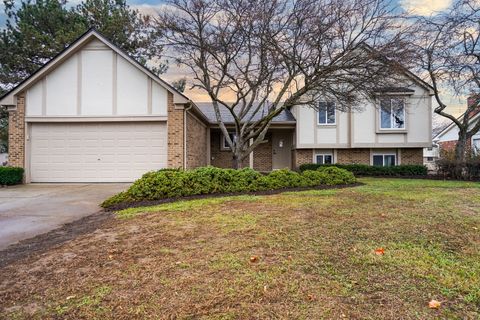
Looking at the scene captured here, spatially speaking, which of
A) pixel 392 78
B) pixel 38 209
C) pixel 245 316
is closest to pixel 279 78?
pixel 392 78

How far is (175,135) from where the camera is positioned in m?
12.6

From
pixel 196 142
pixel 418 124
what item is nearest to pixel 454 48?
pixel 418 124

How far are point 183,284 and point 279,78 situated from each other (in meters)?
11.4

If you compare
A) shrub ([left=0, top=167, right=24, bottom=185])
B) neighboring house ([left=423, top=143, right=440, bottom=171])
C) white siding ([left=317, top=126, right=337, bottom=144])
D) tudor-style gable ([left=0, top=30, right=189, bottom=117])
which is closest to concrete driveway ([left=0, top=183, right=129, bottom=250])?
shrub ([left=0, top=167, right=24, bottom=185])

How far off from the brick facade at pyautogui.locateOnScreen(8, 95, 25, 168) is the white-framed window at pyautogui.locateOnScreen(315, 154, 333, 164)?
1393 cm

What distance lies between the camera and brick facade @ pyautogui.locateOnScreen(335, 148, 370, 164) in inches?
712

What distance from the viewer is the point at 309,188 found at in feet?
32.2

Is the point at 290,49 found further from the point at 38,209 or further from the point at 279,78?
the point at 38,209

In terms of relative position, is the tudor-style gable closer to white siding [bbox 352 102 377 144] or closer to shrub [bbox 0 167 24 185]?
shrub [bbox 0 167 24 185]

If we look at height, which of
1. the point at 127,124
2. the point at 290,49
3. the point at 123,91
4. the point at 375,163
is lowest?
the point at 375,163

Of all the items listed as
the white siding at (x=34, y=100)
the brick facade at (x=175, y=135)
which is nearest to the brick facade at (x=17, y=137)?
the white siding at (x=34, y=100)

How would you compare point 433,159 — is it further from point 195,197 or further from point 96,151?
point 96,151

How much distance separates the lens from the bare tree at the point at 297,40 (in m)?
11.1

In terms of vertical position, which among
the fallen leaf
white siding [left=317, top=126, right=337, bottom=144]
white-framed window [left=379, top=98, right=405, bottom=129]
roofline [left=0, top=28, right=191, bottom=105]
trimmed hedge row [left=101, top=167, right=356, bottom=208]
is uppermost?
roofline [left=0, top=28, right=191, bottom=105]
